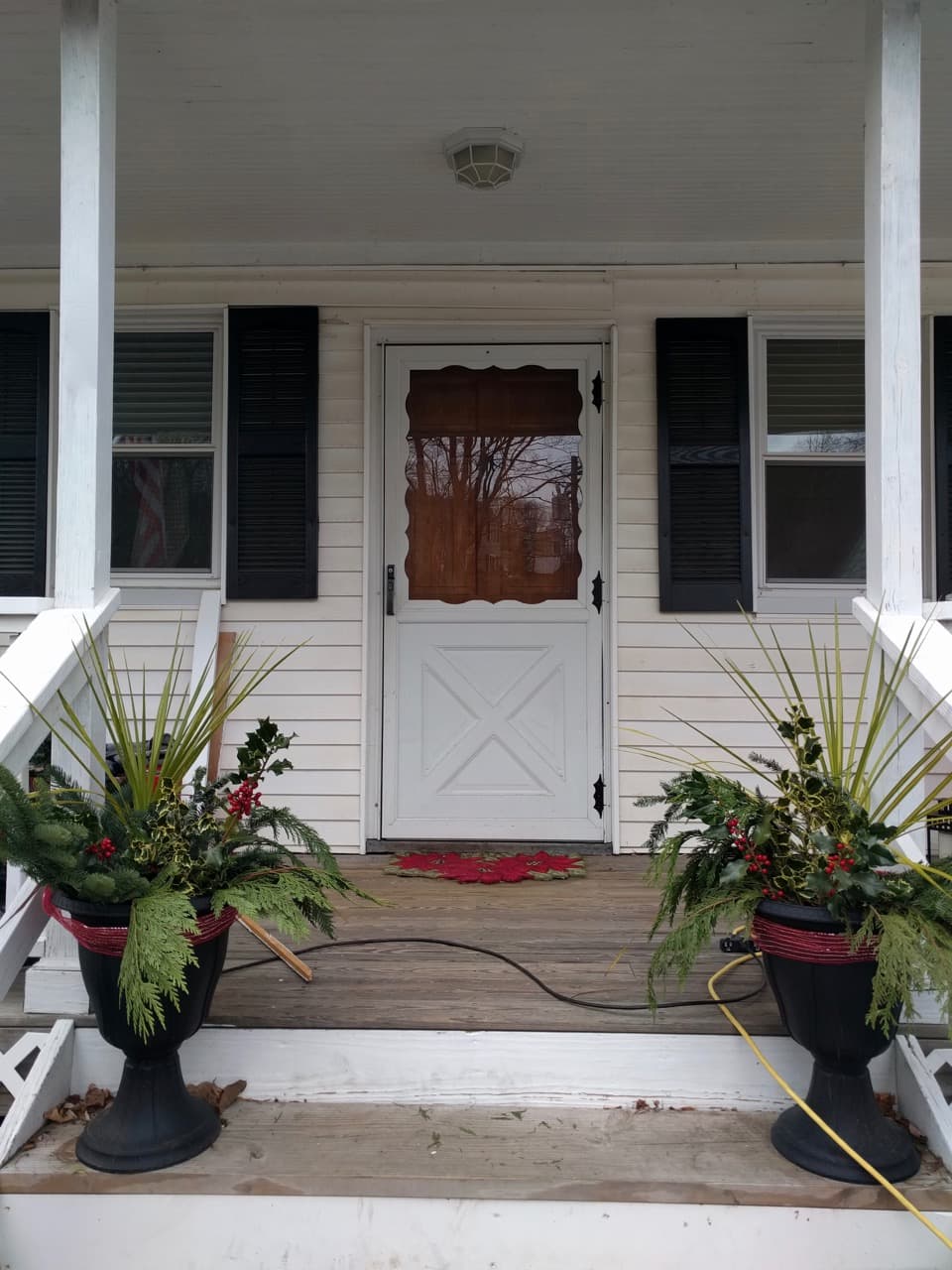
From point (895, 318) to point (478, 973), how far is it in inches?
72.3

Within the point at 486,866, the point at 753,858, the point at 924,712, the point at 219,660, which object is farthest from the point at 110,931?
the point at 219,660

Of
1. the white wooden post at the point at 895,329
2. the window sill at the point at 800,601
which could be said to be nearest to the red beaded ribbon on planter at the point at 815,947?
the white wooden post at the point at 895,329

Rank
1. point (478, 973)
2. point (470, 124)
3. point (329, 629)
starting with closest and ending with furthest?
1. point (478, 973)
2. point (470, 124)
3. point (329, 629)

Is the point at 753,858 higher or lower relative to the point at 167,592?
lower

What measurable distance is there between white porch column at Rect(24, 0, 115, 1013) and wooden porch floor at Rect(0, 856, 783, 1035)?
0.56m

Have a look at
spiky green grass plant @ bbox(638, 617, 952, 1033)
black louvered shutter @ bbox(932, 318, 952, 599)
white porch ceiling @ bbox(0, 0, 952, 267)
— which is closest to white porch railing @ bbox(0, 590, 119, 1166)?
Answer: spiky green grass plant @ bbox(638, 617, 952, 1033)

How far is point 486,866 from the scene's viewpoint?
3307 mm

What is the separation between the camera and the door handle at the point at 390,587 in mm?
3688

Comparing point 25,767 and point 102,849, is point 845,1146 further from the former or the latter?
point 25,767

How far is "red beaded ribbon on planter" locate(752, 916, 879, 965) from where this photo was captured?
5.36 ft

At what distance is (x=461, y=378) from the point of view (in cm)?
372

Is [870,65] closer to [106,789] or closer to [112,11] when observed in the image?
[112,11]

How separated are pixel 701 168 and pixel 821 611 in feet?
5.45

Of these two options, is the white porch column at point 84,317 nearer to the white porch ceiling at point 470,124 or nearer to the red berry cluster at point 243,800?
the white porch ceiling at point 470,124
